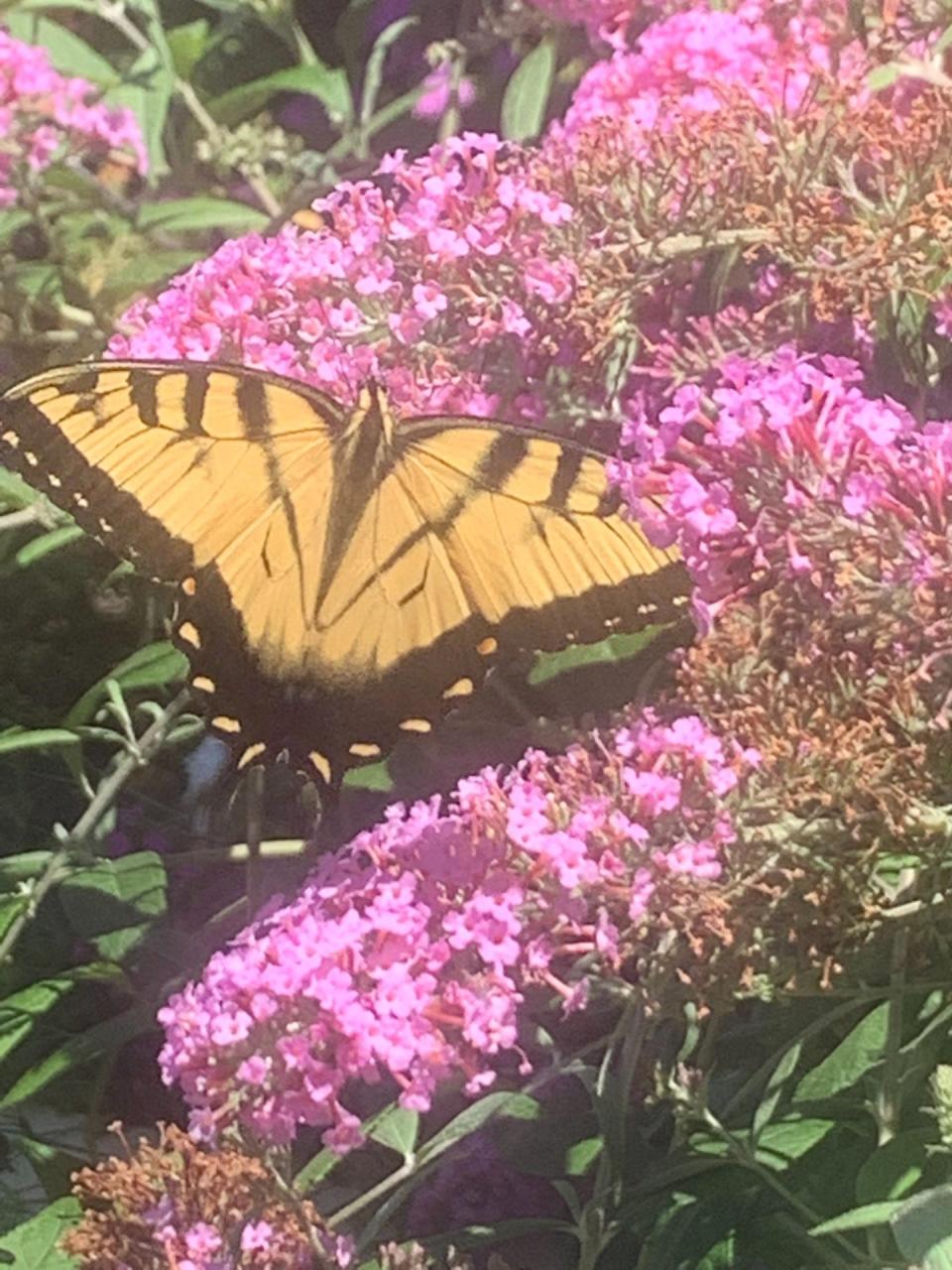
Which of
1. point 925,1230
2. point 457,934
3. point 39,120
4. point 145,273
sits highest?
point 39,120

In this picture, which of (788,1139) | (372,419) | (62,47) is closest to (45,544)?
(372,419)

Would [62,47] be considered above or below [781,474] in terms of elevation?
above

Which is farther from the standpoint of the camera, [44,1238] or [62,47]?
[62,47]

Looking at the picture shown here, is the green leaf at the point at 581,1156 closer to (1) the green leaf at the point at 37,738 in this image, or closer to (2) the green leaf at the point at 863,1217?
(2) the green leaf at the point at 863,1217

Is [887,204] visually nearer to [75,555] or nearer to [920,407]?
[920,407]

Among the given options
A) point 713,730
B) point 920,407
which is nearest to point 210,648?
point 713,730

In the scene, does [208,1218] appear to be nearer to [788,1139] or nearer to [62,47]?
[788,1139]

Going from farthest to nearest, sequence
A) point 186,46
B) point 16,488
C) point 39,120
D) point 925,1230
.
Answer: point 186,46, point 39,120, point 16,488, point 925,1230
